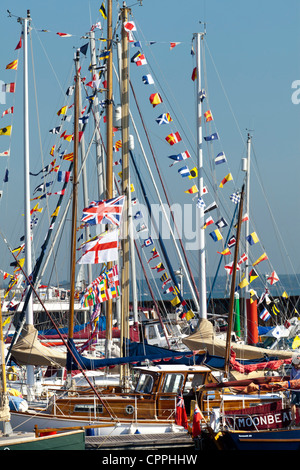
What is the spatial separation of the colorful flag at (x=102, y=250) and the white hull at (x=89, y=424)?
437 cm

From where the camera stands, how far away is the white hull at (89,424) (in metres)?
20.9

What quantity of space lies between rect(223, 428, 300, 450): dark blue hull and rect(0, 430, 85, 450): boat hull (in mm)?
3595

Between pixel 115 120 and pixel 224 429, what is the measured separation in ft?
39.4

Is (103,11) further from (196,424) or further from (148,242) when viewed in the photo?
(196,424)

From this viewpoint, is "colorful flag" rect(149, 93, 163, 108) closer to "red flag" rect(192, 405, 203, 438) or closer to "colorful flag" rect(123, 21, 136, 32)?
"colorful flag" rect(123, 21, 136, 32)

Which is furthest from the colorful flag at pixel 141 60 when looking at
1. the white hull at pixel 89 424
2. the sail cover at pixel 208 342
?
the white hull at pixel 89 424

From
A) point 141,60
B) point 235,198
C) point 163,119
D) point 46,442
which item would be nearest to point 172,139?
point 163,119

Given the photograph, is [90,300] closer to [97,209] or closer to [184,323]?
[97,209]

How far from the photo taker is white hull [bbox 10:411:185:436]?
20.9m

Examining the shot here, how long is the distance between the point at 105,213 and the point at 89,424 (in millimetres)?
6190

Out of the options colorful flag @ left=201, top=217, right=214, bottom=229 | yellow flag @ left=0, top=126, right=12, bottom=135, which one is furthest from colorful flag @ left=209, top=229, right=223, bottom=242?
yellow flag @ left=0, top=126, right=12, bottom=135

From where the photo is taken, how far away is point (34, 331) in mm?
28125

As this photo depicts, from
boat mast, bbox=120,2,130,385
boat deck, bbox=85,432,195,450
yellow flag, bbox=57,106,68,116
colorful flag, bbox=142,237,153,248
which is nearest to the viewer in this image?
boat deck, bbox=85,432,195,450

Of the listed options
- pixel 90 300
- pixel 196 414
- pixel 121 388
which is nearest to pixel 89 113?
pixel 90 300
